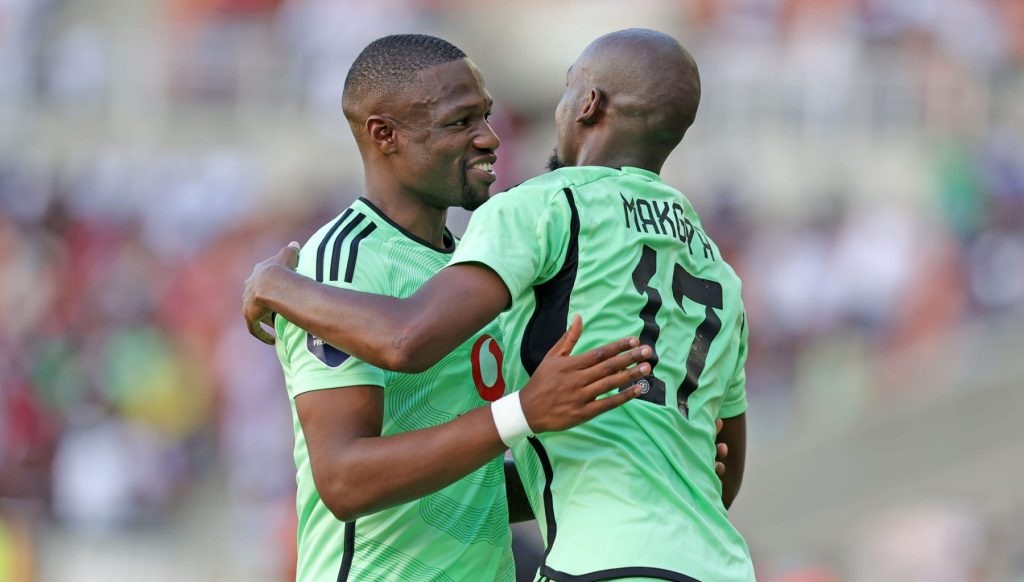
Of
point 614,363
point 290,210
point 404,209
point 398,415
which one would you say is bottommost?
point 290,210

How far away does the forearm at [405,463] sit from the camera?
11.5 ft

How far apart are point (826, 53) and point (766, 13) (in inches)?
43.4

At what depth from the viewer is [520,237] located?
348cm

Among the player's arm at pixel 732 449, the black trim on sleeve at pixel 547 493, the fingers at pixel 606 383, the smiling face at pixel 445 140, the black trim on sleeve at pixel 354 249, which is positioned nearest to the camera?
the fingers at pixel 606 383

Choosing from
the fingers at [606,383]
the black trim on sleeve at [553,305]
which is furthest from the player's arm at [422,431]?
the black trim on sleeve at [553,305]

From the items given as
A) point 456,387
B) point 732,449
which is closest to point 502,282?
point 456,387

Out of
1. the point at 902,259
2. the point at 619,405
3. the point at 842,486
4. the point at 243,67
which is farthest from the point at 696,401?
the point at 243,67

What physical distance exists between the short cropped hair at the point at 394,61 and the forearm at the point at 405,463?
0.99 meters

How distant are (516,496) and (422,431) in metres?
0.74

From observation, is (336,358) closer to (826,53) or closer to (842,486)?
(842,486)

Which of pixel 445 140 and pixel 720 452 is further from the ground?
pixel 445 140

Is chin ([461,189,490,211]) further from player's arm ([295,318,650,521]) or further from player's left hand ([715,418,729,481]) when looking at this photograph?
player's left hand ([715,418,729,481])

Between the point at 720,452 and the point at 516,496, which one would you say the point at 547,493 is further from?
the point at 720,452

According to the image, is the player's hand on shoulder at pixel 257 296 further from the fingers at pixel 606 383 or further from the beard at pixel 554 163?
the fingers at pixel 606 383
